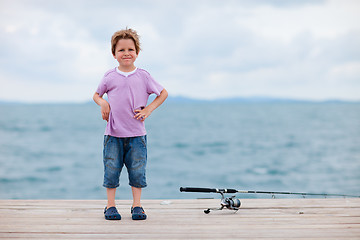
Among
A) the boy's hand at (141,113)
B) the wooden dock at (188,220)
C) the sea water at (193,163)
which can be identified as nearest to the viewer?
the wooden dock at (188,220)

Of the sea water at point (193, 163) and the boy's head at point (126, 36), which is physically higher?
the sea water at point (193, 163)

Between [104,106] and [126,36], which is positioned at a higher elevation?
[126,36]

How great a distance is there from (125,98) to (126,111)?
100 mm

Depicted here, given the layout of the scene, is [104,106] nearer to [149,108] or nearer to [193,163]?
[149,108]

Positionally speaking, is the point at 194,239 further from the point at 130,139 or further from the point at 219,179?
the point at 219,179

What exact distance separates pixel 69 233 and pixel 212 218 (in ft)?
3.61

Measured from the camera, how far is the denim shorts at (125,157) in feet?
11.4

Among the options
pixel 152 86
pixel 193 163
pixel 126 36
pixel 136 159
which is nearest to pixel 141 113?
pixel 152 86

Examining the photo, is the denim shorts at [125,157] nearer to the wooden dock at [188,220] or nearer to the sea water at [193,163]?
the wooden dock at [188,220]

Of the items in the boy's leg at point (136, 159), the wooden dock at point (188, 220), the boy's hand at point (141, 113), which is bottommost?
the wooden dock at point (188, 220)

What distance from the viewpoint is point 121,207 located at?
158 inches

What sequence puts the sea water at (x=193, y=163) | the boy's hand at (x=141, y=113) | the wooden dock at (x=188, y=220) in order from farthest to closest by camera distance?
the sea water at (x=193, y=163)
the boy's hand at (x=141, y=113)
the wooden dock at (x=188, y=220)

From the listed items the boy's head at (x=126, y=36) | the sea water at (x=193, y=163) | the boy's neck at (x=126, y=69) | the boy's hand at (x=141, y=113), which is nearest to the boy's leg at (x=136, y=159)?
the boy's hand at (x=141, y=113)

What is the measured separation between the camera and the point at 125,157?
354cm
